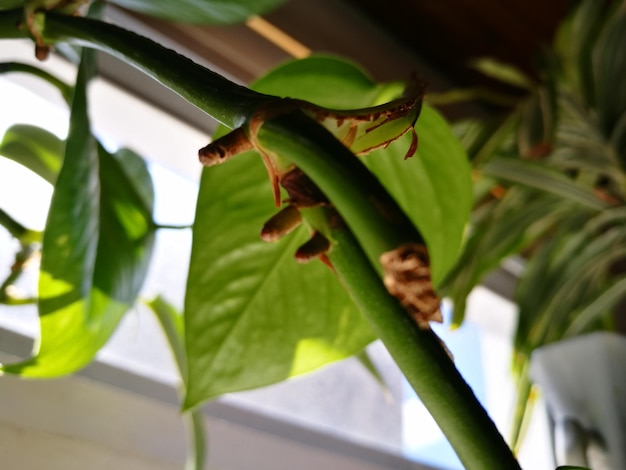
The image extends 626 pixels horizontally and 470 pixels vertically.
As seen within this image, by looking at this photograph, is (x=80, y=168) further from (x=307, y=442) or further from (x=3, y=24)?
(x=307, y=442)

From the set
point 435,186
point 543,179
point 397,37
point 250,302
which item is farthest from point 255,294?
point 397,37

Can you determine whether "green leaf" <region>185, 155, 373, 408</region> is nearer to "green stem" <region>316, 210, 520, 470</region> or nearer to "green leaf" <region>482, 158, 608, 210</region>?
"green stem" <region>316, 210, 520, 470</region>

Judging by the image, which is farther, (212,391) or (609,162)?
(609,162)

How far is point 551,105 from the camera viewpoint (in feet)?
2.28

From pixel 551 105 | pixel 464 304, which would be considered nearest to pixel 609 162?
pixel 551 105

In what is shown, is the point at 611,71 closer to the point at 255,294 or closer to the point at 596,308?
the point at 596,308

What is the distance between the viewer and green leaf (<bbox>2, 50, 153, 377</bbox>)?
305 millimetres

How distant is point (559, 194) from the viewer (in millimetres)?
704

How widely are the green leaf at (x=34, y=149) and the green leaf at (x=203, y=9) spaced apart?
97 millimetres

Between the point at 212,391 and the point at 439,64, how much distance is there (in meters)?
0.97

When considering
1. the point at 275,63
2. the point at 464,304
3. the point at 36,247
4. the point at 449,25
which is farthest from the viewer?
the point at 449,25

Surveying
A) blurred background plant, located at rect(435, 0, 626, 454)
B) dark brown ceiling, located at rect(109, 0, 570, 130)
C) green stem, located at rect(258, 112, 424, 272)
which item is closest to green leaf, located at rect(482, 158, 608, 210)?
blurred background plant, located at rect(435, 0, 626, 454)

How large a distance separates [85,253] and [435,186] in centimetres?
19

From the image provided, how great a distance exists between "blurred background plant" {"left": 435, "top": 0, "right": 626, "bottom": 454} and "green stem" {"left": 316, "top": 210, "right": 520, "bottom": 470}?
523 millimetres
